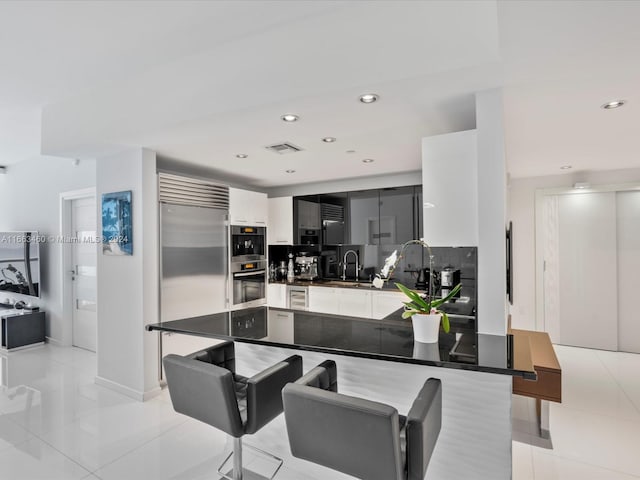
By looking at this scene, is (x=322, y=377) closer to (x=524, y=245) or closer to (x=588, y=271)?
(x=524, y=245)

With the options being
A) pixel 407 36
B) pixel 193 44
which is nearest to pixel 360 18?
pixel 407 36

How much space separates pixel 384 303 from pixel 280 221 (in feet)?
6.63

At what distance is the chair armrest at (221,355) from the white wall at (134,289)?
1.48m

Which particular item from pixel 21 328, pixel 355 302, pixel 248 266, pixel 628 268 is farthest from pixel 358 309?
pixel 21 328

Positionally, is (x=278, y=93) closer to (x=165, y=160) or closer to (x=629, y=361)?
(x=165, y=160)

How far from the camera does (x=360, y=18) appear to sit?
6.19 feet

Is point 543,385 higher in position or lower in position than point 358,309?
lower

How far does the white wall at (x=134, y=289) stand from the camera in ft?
11.2

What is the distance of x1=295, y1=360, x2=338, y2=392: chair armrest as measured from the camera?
1697 mm

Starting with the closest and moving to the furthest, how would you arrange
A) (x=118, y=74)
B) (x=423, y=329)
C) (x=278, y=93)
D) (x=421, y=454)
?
(x=421, y=454), (x=423, y=329), (x=278, y=93), (x=118, y=74)

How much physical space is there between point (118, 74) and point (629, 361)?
641 cm

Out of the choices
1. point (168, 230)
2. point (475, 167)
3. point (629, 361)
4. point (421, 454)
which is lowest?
point (629, 361)

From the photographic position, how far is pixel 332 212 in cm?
528

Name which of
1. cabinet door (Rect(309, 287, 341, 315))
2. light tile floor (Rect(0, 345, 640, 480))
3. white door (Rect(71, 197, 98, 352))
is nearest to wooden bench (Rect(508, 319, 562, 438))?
light tile floor (Rect(0, 345, 640, 480))
